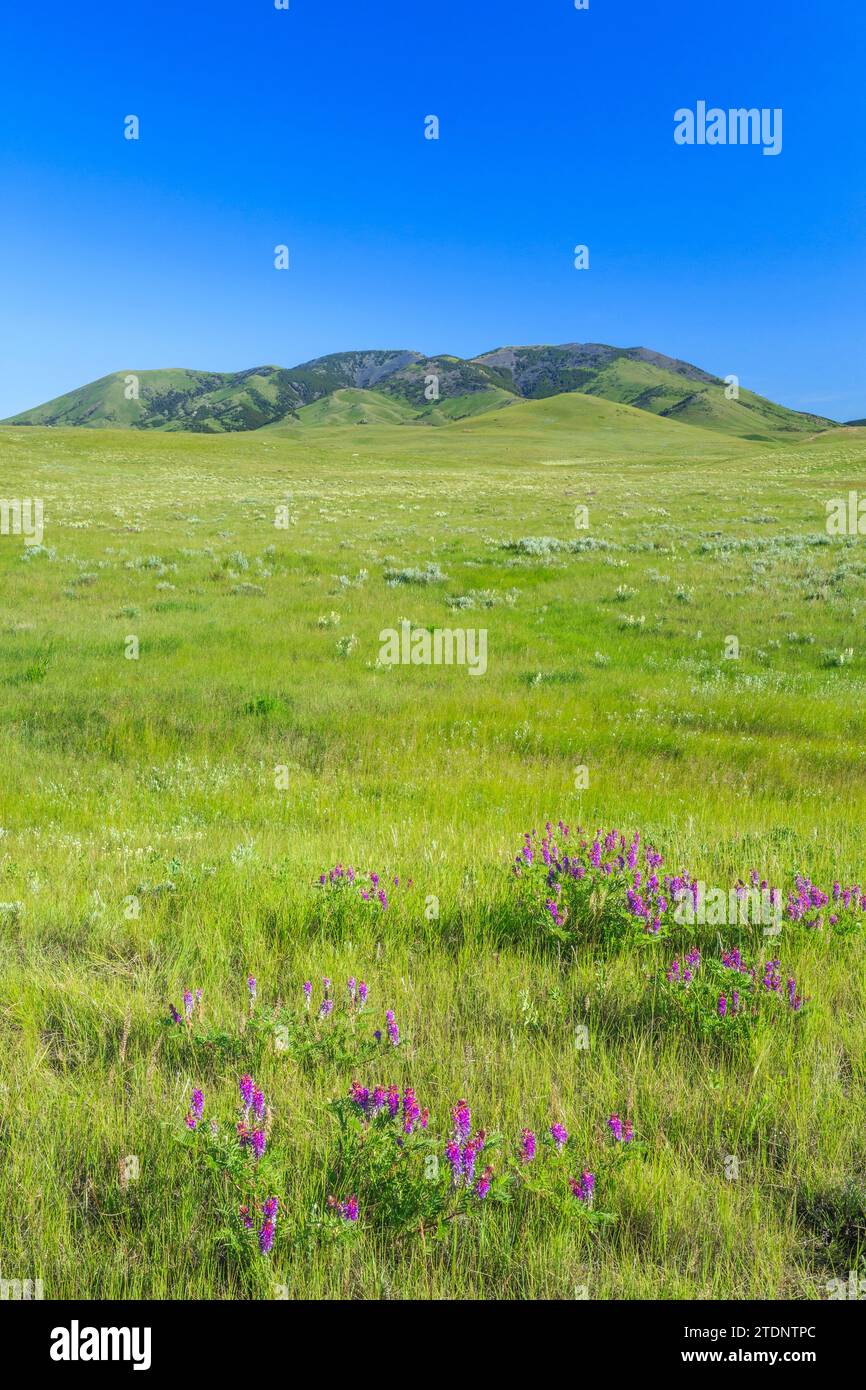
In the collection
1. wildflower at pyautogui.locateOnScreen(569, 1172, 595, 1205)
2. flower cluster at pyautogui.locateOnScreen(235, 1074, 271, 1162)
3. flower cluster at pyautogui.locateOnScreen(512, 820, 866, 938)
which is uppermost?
flower cluster at pyautogui.locateOnScreen(512, 820, 866, 938)

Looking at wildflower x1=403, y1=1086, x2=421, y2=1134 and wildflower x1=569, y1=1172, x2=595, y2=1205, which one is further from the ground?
wildflower x1=403, y1=1086, x2=421, y2=1134

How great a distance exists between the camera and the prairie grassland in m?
2.26

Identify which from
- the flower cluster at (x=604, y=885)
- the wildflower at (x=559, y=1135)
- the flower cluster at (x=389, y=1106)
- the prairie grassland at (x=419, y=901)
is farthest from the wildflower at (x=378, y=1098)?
the flower cluster at (x=604, y=885)

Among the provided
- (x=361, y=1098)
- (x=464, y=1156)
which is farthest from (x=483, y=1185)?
(x=361, y=1098)

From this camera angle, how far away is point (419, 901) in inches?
182

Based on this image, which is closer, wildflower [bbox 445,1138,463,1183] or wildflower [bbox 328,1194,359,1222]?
wildflower [bbox 328,1194,359,1222]

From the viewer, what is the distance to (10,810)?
753 centimetres

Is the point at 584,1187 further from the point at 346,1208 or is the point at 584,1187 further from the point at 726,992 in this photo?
the point at 726,992

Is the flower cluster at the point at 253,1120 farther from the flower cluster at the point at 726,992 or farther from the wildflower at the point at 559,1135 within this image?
the flower cluster at the point at 726,992

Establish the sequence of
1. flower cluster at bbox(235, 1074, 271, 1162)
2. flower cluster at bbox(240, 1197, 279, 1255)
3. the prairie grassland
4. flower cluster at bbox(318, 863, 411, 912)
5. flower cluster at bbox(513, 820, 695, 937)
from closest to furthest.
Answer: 1. flower cluster at bbox(240, 1197, 279, 1255)
2. the prairie grassland
3. flower cluster at bbox(235, 1074, 271, 1162)
4. flower cluster at bbox(513, 820, 695, 937)
5. flower cluster at bbox(318, 863, 411, 912)

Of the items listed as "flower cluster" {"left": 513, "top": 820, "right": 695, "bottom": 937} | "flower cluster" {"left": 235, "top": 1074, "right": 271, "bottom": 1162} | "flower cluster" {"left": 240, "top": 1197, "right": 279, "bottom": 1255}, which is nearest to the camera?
"flower cluster" {"left": 240, "top": 1197, "right": 279, "bottom": 1255}

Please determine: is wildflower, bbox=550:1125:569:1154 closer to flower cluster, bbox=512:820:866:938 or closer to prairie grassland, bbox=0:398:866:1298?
prairie grassland, bbox=0:398:866:1298

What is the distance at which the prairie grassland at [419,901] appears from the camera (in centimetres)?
226

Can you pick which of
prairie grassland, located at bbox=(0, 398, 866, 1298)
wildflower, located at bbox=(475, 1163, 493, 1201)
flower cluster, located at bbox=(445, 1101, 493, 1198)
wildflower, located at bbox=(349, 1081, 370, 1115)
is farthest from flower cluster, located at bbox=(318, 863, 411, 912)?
wildflower, located at bbox=(475, 1163, 493, 1201)
